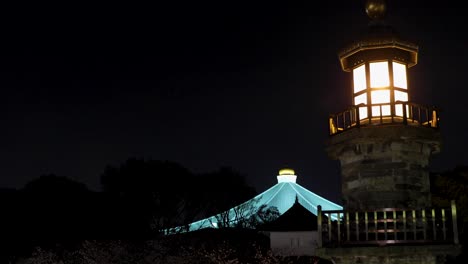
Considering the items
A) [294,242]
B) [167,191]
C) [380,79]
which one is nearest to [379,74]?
[380,79]

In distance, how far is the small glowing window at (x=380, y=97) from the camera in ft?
49.6

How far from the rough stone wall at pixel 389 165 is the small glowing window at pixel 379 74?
3.52 ft

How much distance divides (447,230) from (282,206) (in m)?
39.2

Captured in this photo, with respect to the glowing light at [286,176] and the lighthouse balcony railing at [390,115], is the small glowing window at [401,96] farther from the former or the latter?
the glowing light at [286,176]

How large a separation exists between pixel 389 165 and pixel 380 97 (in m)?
1.55

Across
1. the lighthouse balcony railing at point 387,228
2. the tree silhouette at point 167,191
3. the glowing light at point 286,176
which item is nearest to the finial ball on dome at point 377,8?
the lighthouse balcony railing at point 387,228

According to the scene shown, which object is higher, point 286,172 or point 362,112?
point 286,172

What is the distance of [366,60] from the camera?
1559 centimetres

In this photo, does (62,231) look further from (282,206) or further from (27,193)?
(282,206)

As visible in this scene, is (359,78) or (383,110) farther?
(359,78)

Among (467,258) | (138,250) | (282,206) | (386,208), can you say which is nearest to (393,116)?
(386,208)

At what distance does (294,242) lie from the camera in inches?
1542

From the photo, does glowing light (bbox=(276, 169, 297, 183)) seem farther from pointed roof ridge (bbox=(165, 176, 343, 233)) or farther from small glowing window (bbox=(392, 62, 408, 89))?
small glowing window (bbox=(392, 62, 408, 89))

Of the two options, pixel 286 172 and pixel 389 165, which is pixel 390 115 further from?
pixel 286 172
